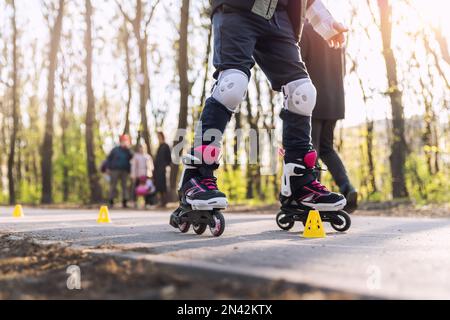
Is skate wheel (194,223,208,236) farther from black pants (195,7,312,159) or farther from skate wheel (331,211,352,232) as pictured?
skate wheel (331,211,352,232)

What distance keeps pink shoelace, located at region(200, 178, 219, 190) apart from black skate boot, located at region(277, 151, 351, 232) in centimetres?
65

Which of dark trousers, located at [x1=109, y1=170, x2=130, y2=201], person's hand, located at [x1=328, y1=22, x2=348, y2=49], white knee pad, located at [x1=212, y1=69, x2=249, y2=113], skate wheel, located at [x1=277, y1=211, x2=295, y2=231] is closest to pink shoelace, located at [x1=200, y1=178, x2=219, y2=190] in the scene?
white knee pad, located at [x1=212, y1=69, x2=249, y2=113]

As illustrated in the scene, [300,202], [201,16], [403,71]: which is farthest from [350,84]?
[300,202]

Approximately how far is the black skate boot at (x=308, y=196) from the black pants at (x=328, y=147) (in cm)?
151

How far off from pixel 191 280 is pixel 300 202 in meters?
2.17

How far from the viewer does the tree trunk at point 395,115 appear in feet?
45.1

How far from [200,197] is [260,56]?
112cm

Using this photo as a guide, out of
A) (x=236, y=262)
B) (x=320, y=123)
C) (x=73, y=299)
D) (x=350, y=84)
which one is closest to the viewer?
(x=73, y=299)

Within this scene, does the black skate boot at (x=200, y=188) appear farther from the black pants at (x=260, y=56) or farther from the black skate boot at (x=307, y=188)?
the black skate boot at (x=307, y=188)

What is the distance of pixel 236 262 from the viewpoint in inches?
90.2

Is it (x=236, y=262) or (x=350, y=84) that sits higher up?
(x=350, y=84)

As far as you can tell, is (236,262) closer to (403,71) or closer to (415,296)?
(415,296)

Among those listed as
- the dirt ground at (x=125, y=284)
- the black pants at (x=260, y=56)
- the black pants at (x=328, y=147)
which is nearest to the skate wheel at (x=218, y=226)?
the black pants at (x=260, y=56)

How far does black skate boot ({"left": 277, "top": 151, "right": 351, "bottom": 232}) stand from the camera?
3.91 meters
